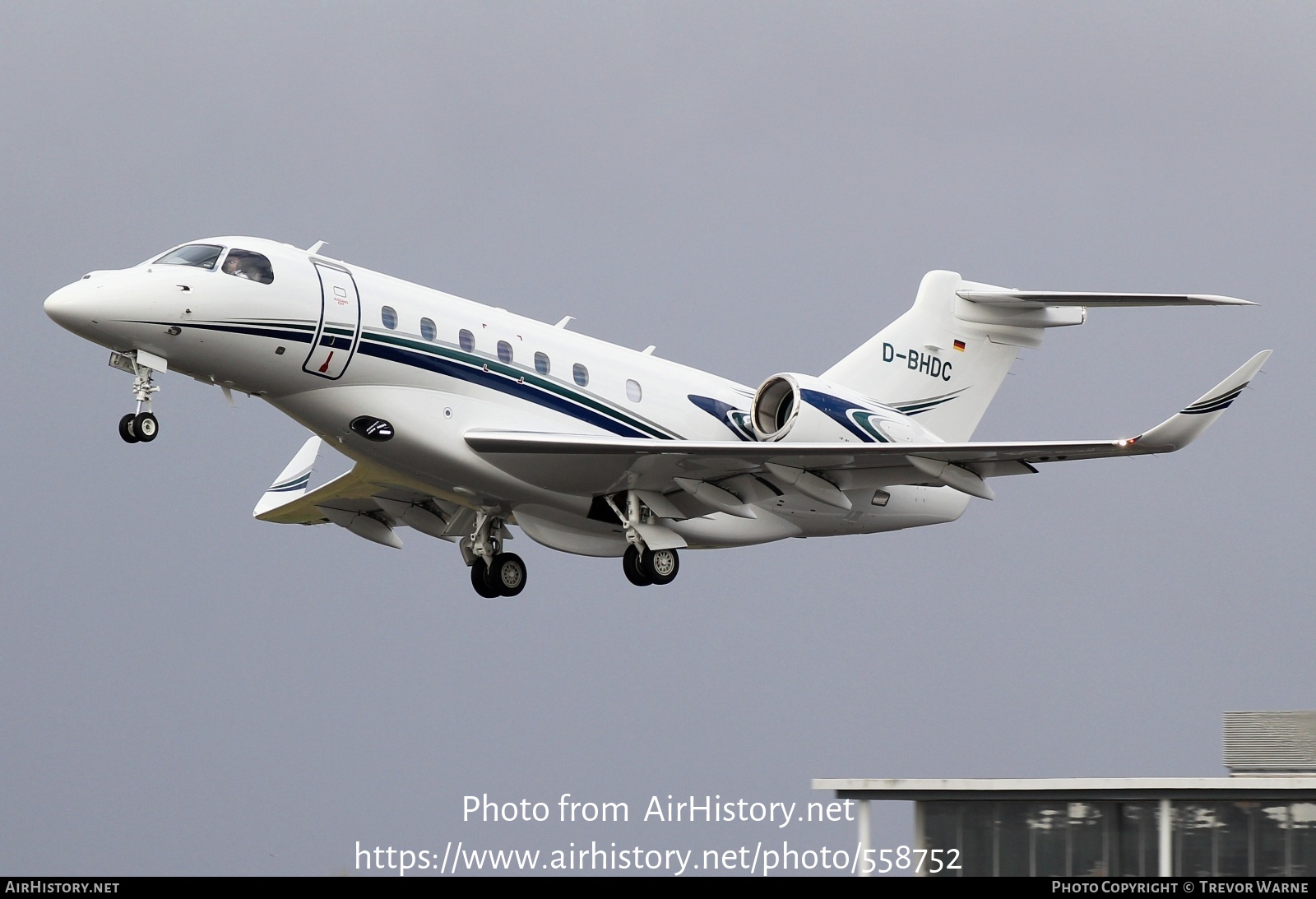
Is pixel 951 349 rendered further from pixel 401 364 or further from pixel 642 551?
pixel 401 364

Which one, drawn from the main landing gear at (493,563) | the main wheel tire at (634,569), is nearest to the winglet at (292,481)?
the main landing gear at (493,563)

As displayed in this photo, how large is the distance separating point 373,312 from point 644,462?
374 centimetres

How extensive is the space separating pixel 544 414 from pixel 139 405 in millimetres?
4900

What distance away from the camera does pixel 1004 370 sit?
27.1 metres

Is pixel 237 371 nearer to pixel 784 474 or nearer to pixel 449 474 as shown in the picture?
pixel 449 474

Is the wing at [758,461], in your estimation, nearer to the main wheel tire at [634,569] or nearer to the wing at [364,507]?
the main wheel tire at [634,569]

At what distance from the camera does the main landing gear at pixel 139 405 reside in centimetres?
1941

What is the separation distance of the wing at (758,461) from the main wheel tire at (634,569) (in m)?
0.89

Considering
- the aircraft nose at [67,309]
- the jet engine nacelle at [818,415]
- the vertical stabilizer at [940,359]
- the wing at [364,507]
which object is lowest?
the wing at [364,507]

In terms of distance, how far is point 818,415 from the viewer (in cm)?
2311

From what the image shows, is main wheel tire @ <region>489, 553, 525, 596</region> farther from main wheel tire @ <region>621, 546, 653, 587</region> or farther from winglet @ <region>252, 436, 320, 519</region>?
winglet @ <region>252, 436, 320, 519</region>

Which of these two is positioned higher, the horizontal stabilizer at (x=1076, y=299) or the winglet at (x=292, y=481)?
the horizontal stabilizer at (x=1076, y=299)

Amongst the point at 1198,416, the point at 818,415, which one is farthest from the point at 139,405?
the point at 1198,416

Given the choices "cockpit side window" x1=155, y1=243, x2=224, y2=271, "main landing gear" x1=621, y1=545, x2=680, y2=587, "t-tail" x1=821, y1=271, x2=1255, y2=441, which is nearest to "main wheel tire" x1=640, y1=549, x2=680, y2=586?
"main landing gear" x1=621, y1=545, x2=680, y2=587
